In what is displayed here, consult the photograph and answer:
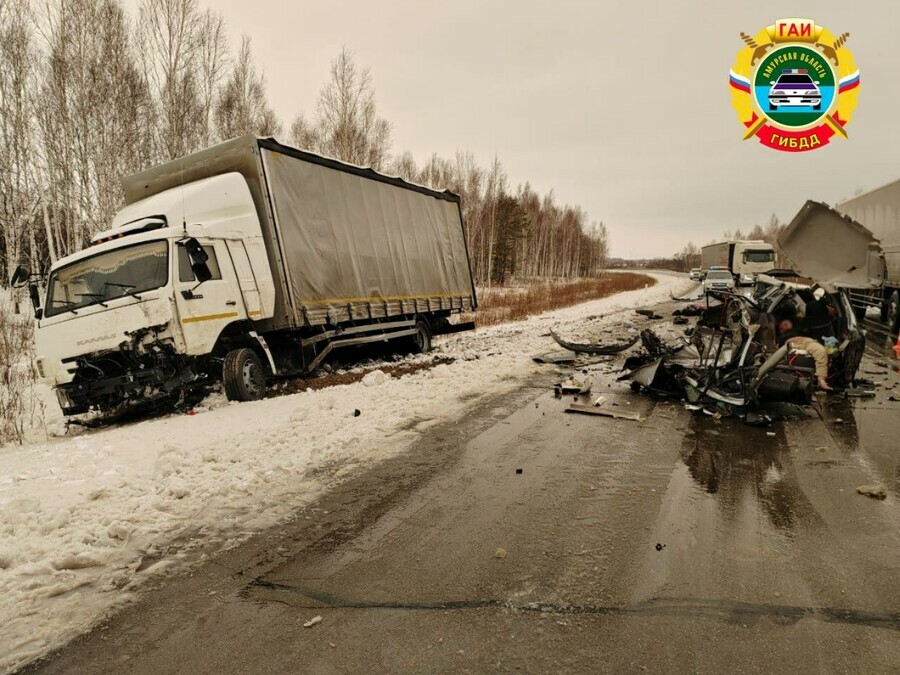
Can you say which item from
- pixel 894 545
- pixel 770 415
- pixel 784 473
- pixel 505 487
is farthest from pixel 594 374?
pixel 894 545

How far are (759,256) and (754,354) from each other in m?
30.1

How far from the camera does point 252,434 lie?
5512mm

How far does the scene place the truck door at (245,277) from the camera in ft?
26.3

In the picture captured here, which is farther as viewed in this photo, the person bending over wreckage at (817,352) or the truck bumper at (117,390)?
the person bending over wreckage at (817,352)

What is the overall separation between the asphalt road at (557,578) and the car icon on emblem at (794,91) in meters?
8.37

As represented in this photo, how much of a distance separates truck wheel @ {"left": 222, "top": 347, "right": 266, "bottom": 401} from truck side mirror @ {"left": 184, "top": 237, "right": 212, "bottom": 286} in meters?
1.21

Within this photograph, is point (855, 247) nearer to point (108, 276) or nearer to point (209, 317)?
point (209, 317)

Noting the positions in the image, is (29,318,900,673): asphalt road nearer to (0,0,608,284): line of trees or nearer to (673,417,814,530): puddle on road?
(673,417,814,530): puddle on road

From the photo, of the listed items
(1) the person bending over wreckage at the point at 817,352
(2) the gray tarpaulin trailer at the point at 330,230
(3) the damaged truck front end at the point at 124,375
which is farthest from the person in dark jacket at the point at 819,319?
(3) the damaged truck front end at the point at 124,375

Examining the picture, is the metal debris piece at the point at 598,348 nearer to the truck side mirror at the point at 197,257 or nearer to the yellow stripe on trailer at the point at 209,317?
the yellow stripe on trailer at the point at 209,317

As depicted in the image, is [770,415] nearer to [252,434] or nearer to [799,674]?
[799,674]

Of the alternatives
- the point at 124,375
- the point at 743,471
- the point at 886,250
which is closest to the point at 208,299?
the point at 124,375

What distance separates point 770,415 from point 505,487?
12.6ft

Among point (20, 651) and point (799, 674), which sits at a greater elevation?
point (20, 651)
